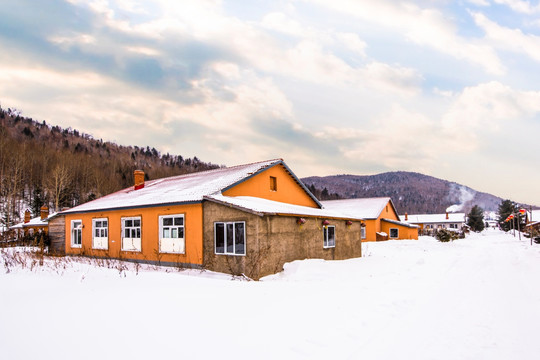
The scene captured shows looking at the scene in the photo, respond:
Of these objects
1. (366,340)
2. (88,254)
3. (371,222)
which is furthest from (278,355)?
(371,222)

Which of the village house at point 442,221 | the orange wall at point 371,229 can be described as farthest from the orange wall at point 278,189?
the village house at point 442,221

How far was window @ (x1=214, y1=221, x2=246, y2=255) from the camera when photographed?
14.1 m

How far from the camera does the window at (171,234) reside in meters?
16.3

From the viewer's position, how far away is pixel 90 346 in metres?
4.77

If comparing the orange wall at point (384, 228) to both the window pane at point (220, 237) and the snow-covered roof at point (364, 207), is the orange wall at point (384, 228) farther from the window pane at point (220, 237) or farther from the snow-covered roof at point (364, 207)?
the window pane at point (220, 237)

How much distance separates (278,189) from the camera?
68.4 feet

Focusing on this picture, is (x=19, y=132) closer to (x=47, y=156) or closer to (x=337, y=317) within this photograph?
(x=47, y=156)

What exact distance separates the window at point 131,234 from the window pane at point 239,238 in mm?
6658

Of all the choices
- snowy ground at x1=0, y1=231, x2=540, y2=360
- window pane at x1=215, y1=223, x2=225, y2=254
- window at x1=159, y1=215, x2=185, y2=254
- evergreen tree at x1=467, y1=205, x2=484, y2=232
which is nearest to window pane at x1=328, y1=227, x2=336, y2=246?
window pane at x1=215, y1=223, x2=225, y2=254

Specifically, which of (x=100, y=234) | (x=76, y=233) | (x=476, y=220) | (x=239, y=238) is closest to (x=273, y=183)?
(x=239, y=238)

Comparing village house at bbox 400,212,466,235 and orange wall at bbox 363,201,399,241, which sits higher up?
orange wall at bbox 363,201,399,241

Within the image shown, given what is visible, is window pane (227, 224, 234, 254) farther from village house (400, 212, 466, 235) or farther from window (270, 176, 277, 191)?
village house (400, 212, 466, 235)

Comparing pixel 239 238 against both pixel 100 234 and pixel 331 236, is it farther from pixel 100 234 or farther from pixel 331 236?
pixel 100 234

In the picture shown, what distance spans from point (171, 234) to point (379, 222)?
30521mm
